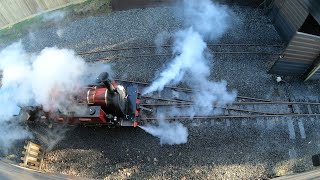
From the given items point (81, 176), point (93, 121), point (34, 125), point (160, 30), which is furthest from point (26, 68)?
point (160, 30)

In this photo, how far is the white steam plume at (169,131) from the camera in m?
10.6

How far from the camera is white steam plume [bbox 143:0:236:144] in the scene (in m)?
10.9

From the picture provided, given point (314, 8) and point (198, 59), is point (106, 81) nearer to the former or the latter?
point (198, 59)

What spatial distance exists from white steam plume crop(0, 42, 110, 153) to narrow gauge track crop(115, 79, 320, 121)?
237 centimetres

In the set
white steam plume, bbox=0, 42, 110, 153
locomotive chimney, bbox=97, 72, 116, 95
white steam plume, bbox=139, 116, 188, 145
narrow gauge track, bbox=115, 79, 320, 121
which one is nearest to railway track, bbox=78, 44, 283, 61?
white steam plume, bbox=0, 42, 110, 153

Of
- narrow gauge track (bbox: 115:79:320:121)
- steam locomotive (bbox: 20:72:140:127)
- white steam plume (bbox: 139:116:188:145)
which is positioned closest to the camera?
steam locomotive (bbox: 20:72:140:127)

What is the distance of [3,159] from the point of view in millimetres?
10859

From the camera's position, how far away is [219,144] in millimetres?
10438

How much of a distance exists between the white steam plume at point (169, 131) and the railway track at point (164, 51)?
2767 mm

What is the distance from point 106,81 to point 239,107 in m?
4.63

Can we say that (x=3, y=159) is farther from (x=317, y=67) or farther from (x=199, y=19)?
(x=317, y=67)

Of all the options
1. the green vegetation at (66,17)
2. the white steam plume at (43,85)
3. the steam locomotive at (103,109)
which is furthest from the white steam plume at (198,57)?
the green vegetation at (66,17)

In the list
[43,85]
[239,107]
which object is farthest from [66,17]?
[239,107]

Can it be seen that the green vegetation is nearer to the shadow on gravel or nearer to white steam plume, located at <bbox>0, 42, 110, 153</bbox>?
white steam plume, located at <bbox>0, 42, 110, 153</bbox>
